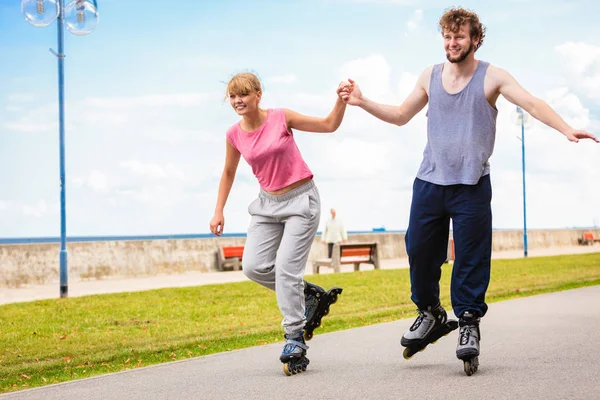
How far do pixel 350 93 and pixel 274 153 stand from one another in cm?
65

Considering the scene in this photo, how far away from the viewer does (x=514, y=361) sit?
219 inches

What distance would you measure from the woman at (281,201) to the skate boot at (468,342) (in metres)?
1.05

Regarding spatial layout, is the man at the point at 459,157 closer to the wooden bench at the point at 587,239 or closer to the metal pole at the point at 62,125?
the metal pole at the point at 62,125

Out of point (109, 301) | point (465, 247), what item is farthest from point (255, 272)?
point (109, 301)

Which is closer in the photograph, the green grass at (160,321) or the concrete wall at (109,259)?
the green grass at (160,321)

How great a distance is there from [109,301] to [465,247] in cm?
831

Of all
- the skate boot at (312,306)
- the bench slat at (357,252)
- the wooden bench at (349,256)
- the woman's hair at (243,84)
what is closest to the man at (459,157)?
the woman's hair at (243,84)

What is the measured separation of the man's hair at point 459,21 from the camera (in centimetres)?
500

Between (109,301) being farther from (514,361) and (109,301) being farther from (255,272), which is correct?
(514,361)

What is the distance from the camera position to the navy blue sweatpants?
5109 millimetres

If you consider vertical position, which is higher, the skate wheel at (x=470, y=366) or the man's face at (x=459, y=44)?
the man's face at (x=459, y=44)

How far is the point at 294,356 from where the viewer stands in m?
5.33

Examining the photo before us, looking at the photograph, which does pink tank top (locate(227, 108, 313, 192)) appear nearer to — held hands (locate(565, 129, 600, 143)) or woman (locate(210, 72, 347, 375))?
woman (locate(210, 72, 347, 375))

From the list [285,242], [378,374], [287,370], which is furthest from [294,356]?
[285,242]
